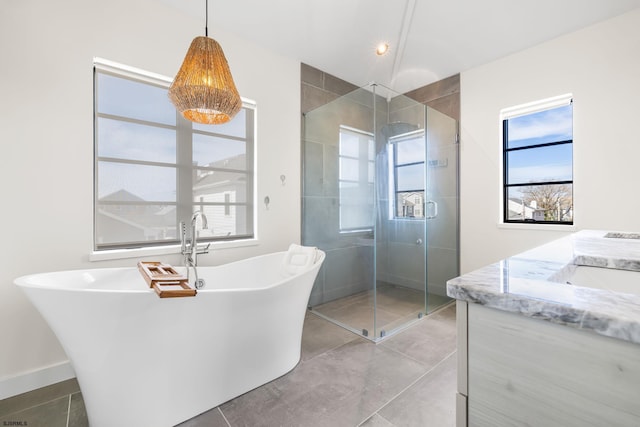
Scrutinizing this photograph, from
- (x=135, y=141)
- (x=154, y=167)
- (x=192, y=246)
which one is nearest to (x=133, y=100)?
(x=135, y=141)

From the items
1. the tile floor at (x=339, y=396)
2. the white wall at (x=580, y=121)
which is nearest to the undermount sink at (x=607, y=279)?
the tile floor at (x=339, y=396)

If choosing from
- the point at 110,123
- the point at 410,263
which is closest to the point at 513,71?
the point at 410,263

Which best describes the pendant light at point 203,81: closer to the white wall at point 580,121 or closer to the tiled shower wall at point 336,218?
the tiled shower wall at point 336,218

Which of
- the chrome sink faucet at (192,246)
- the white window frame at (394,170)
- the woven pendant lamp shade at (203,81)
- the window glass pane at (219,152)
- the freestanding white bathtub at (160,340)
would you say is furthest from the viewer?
the white window frame at (394,170)

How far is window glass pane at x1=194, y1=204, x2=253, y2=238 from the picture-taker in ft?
8.57

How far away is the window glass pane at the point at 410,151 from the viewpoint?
279cm

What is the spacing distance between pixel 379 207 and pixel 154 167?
1899 mm

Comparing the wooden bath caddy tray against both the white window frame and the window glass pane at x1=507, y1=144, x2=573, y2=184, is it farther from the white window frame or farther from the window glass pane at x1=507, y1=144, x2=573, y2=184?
the window glass pane at x1=507, y1=144, x2=573, y2=184

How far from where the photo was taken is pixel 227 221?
271cm

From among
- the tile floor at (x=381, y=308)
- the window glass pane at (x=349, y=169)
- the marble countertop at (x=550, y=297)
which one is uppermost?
the window glass pane at (x=349, y=169)

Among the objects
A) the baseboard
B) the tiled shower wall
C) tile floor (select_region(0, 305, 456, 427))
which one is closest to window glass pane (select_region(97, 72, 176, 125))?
the tiled shower wall

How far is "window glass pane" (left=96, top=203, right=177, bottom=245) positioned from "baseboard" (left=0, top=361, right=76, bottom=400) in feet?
2.74

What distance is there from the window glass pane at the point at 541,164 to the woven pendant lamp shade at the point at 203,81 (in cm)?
294

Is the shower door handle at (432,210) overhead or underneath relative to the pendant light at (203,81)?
underneath
